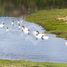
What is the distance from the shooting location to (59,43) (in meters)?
52.8

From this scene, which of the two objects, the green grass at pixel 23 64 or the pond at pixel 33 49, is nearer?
the green grass at pixel 23 64

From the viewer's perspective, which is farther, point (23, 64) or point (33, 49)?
point (33, 49)

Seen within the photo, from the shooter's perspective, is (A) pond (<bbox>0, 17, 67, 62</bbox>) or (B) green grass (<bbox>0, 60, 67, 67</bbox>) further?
(A) pond (<bbox>0, 17, 67, 62</bbox>)

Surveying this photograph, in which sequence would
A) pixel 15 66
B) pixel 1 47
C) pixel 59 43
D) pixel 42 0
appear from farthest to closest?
pixel 42 0, pixel 59 43, pixel 1 47, pixel 15 66

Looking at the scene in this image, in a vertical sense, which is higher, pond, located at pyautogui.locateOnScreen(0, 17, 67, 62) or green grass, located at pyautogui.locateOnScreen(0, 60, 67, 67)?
green grass, located at pyautogui.locateOnScreen(0, 60, 67, 67)

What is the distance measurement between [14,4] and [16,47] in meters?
123

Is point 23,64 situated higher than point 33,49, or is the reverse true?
point 23,64

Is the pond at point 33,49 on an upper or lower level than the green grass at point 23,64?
lower

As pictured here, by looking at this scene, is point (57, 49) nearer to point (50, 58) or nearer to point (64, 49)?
point (64, 49)

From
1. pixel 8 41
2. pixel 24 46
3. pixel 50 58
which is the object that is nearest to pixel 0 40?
pixel 8 41

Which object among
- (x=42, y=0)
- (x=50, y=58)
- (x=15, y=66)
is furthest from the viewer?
(x=42, y=0)

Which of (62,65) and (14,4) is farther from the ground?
(62,65)

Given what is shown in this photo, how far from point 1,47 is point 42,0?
121 m

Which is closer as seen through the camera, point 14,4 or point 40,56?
point 40,56
